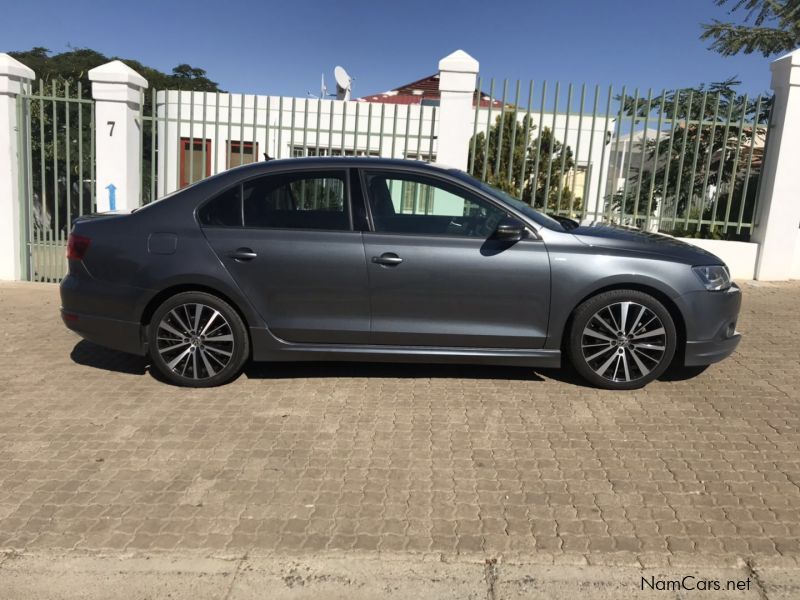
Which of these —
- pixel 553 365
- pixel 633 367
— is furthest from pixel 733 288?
pixel 553 365

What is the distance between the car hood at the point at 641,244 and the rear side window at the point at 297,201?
176cm

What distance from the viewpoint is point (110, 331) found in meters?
5.19

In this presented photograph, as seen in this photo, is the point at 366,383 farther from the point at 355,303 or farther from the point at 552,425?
the point at 552,425

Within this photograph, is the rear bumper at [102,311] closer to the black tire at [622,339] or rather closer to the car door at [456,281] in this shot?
the car door at [456,281]

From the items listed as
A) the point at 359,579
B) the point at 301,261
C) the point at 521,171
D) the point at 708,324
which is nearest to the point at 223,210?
the point at 301,261

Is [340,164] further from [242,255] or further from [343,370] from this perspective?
[343,370]

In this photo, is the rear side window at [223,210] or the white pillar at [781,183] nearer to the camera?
the rear side window at [223,210]

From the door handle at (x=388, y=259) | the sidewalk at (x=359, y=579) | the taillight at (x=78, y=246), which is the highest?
the door handle at (x=388, y=259)

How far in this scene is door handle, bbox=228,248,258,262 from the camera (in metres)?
5.00

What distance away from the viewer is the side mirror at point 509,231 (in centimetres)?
483

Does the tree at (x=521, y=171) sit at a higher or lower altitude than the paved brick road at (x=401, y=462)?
higher

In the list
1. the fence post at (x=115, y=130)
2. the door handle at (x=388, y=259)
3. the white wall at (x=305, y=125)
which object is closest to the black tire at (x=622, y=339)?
the door handle at (x=388, y=259)

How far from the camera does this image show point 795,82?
30.8 feet

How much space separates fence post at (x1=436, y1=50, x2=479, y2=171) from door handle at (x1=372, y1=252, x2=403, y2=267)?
4586 millimetres
